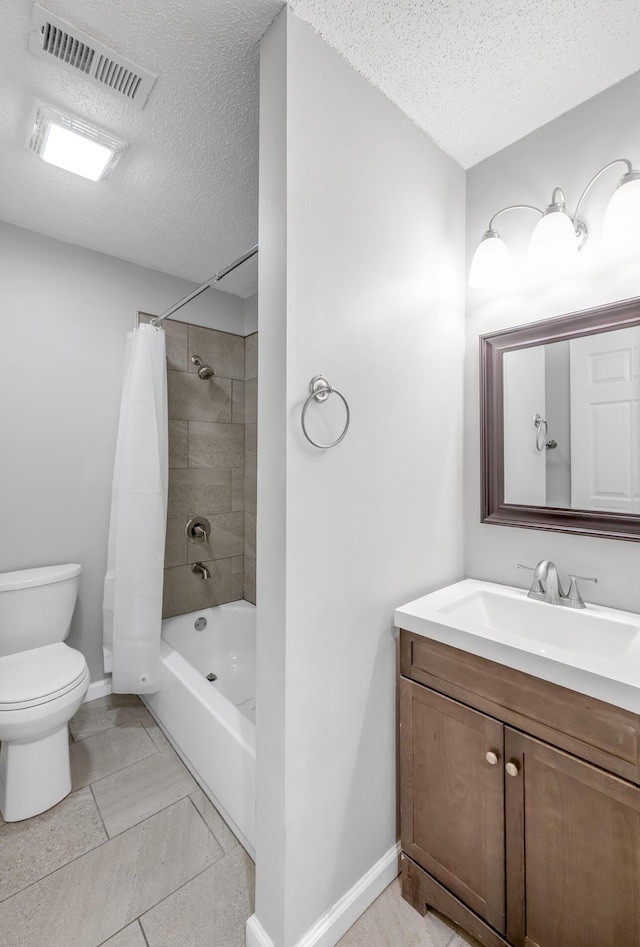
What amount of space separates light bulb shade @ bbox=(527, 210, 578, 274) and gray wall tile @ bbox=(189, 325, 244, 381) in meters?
2.02

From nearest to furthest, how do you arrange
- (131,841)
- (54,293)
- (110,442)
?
(131,841), (54,293), (110,442)

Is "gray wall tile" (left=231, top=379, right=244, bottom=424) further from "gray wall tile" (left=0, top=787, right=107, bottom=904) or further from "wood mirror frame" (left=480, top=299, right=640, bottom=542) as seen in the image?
"gray wall tile" (left=0, top=787, right=107, bottom=904)

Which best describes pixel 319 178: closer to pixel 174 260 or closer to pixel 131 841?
pixel 174 260

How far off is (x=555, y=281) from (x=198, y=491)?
2241 mm

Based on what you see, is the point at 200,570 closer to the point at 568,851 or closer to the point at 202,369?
the point at 202,369

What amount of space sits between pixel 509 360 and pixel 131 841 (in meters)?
2.26

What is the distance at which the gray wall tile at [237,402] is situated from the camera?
2930mm

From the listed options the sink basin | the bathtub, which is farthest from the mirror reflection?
the bathtub

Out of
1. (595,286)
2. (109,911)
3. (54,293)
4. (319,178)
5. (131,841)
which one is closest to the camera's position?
(319,178)

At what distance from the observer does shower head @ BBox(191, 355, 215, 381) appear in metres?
2.68

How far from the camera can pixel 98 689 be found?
2396 millimetres

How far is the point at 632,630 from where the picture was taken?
1.18 m

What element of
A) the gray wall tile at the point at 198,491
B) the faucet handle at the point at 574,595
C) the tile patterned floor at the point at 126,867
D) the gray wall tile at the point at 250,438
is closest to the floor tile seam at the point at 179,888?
the tile patterned floor at the point at 126,867

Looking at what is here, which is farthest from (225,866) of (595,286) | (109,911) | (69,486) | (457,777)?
(595,286)
